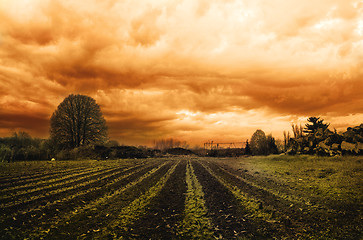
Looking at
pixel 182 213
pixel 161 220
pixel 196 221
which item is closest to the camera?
pixel 196 221

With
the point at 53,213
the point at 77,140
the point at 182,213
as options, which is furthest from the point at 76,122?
the point at 182,213

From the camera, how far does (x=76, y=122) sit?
122ft

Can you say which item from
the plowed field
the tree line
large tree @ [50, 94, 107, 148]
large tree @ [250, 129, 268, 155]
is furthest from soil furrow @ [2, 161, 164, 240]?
large tree @ [250, 129, 268, 155]

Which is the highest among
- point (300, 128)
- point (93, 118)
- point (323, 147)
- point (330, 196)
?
point (93, 118)

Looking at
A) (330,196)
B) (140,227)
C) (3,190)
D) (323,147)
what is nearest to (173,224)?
(140,227)

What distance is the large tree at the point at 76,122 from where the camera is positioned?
119ft

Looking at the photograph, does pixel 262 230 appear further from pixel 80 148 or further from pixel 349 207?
pixel 80 148

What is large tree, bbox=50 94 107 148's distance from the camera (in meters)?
36.2

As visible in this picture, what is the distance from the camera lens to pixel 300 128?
3167 centimetres

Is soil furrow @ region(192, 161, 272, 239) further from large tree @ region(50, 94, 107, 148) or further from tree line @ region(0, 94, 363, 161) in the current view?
large tree @ region(50, 94, 107, 148)

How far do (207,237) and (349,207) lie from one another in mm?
5344

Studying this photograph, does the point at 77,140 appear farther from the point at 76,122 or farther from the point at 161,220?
the point at 161,220

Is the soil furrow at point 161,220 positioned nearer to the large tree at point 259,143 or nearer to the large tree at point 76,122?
the large tree at point 76,122

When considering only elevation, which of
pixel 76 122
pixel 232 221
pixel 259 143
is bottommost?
pixel 232 221
